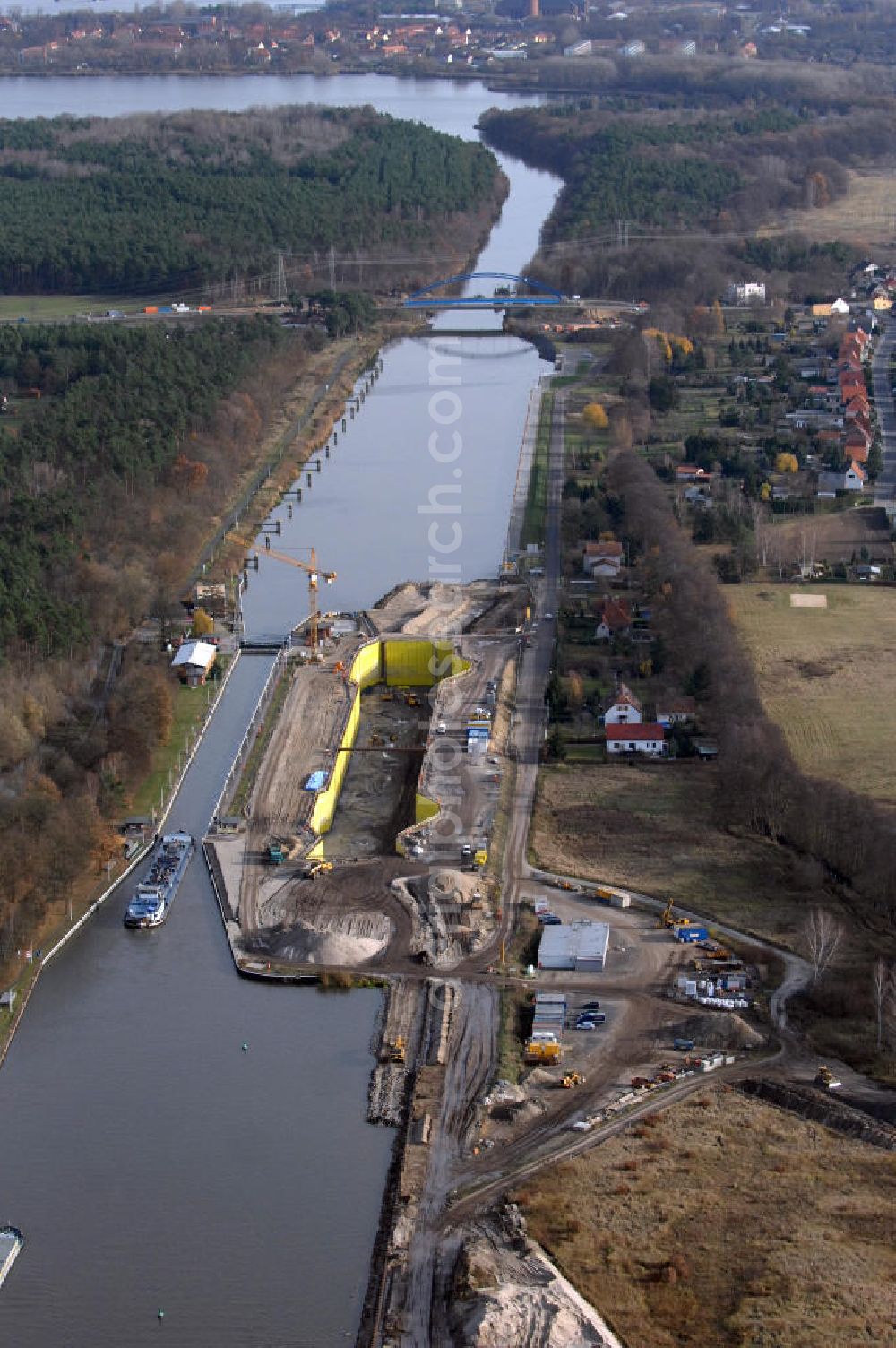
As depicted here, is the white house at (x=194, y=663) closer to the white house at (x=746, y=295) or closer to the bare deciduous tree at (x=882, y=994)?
the bare deciduous tree at (x=882, y=994)

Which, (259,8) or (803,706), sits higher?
(803,706)

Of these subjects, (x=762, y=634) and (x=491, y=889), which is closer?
(x=491, y=889)

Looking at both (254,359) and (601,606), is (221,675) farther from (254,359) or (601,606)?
(254,359)

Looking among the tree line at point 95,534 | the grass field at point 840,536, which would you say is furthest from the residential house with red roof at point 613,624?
the tree line at point 95,534

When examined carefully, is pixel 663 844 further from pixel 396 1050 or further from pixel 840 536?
pixel 840 536

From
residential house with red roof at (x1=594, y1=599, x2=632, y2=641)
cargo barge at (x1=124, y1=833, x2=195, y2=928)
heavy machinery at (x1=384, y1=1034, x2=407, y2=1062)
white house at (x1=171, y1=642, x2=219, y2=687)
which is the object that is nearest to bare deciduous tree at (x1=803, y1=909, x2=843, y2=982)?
heavy machinery at (x1=384, y1=1034, x2=407, y2=1062)

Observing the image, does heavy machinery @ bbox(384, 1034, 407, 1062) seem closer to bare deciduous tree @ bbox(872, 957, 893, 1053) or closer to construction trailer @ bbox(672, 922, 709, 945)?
construction trailer @ bbox(672, 922, 709, 945)

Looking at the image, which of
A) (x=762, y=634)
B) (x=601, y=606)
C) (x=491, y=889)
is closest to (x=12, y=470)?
(x=601, y=606)
